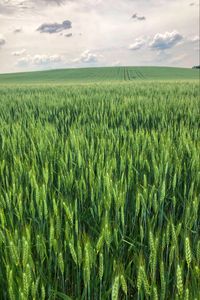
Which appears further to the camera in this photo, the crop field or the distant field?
the distant field

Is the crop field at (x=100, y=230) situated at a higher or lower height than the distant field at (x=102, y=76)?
lower

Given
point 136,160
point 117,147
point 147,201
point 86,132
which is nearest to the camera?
point 147,201

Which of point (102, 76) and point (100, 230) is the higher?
point (102, 76)

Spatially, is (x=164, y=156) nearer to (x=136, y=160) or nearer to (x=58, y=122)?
(x=136, y=160)

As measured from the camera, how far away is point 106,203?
0.94 m

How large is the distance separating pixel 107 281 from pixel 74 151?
38.9 inches

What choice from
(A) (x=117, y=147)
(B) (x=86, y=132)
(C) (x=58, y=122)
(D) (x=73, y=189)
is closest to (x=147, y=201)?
(D) (x=73, y=189)

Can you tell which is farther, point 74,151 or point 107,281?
point 74,151

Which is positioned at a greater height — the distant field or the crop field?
the distant field

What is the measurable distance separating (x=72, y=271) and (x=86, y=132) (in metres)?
1.59

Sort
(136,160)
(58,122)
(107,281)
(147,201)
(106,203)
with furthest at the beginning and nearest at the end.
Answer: (58,122), (136,160), (147,201), (106,203), (107,281)

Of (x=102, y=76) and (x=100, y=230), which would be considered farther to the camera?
(x=102, y=76)

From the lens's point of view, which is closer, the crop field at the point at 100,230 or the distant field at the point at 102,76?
the crop field at the point at 100,230

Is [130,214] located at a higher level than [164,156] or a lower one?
lower
